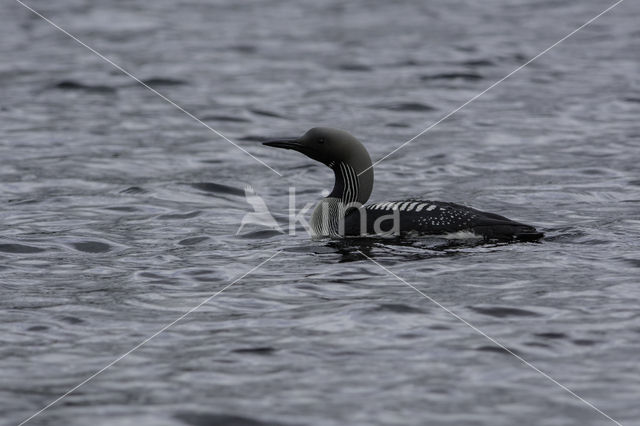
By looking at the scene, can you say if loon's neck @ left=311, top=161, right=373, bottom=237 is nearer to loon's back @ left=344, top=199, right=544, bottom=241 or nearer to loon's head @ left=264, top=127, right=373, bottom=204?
loon's head @ left=264, top=127, right=373, bottom=204

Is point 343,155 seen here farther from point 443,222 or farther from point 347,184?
point 443,222

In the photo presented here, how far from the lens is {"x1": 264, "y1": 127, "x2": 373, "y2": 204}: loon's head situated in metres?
7.73

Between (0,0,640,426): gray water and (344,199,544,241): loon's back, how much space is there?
11cm

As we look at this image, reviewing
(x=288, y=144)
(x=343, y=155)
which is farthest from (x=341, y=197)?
(x=288, y=144)

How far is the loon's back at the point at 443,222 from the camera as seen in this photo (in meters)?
7.17

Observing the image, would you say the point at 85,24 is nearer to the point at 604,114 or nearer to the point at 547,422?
the point at 604,114

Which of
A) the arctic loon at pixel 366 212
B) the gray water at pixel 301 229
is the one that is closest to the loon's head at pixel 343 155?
the arctic loon at pixel 366 212

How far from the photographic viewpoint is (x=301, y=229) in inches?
324

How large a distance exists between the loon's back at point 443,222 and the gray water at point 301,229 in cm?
11

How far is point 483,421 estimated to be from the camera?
455 cm

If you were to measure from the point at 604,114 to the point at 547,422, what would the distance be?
8.30 m

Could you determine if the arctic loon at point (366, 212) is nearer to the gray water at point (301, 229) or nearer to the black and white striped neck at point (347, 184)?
the black and white striped neck at point (347, 184)

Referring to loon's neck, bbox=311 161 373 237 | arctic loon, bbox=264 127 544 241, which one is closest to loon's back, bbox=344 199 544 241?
arctic loon, bbox=264 127 544 241

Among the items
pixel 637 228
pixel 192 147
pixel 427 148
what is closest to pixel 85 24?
pixel 192 147
